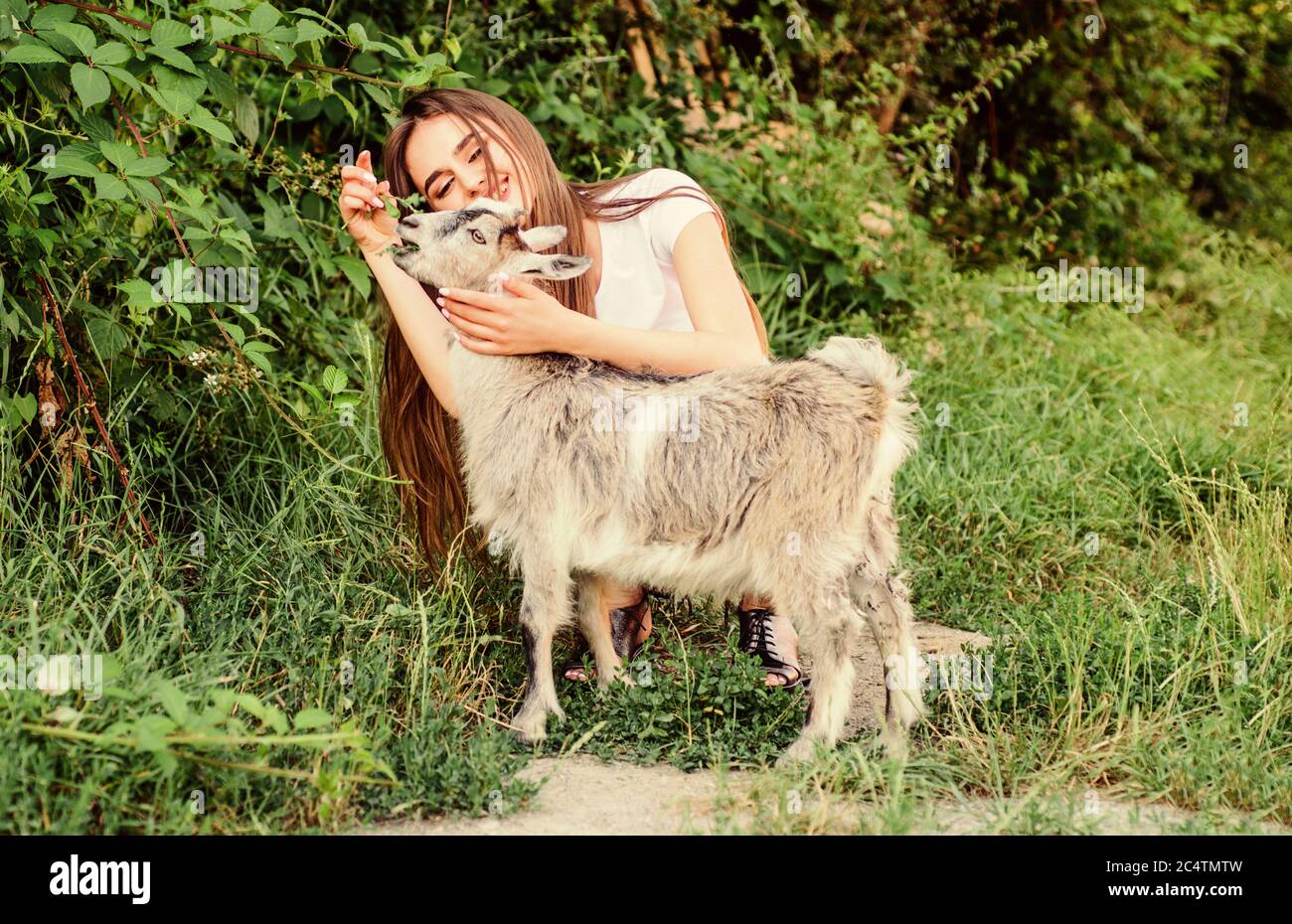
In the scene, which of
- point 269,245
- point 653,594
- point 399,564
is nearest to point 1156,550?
point 653,594

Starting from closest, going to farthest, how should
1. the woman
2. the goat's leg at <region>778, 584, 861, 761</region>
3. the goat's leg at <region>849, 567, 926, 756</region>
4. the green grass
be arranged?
the green grass
the goat's leg at <region>778, 584, 861, 761</region>
the goat's leg at <region>849, 567, 926, 756</region>
the woman

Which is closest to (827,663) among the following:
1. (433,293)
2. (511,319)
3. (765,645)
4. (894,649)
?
(894,649)

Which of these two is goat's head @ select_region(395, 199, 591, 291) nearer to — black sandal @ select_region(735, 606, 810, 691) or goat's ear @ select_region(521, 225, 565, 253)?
goat's ear @ select_region(521, 225, 565, 253)

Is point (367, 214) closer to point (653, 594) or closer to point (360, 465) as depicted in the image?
point (360, 465)

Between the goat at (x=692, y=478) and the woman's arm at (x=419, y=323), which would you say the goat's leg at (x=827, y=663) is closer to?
the goat at (x=692, y=478)

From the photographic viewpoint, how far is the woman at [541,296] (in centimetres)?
347

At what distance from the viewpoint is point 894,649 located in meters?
3.36

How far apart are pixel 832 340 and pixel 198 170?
2178mm

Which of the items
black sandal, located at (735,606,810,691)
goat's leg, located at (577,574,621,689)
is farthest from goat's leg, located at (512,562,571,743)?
black sandal, located at (735,606,810,691)

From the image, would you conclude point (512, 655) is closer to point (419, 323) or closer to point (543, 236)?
point (419, 323)

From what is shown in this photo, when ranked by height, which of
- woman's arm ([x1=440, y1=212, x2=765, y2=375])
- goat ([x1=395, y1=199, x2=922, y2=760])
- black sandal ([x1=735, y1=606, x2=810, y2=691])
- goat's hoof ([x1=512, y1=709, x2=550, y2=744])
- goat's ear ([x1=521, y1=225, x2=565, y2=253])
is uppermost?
goat's ear ([x1=521, y1=225, x2=565, y2=253])

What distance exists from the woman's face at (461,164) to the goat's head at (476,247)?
0.36 meters

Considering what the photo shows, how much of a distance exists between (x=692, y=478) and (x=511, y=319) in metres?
0.63

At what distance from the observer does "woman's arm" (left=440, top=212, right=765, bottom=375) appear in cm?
334
